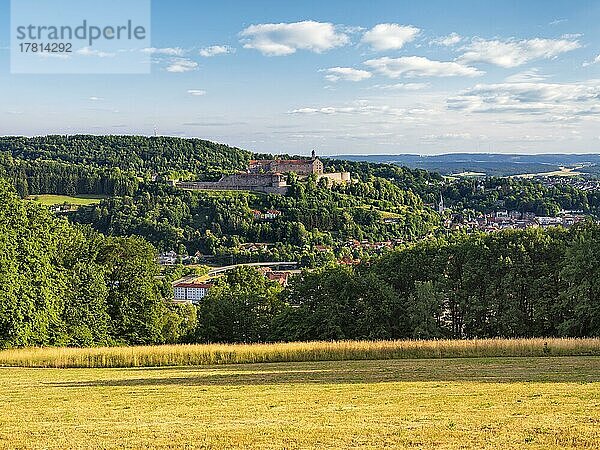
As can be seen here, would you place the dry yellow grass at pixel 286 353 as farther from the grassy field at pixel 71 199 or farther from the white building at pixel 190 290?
the grassy field at pixel 71 199

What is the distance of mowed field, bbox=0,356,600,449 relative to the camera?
36.4ft

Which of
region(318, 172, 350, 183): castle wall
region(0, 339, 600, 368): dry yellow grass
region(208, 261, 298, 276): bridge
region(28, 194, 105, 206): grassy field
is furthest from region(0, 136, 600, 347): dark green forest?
region(318, 172, 350, 183): castle wall

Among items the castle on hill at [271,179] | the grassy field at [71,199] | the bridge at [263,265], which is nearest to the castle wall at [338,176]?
the castle on hill at [271,179]

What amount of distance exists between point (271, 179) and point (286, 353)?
13498 centimetres

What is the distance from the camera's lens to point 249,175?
545 feet

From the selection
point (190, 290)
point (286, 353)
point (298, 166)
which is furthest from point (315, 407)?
point (298, 166)

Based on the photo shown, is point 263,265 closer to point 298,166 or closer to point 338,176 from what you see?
point 338,176

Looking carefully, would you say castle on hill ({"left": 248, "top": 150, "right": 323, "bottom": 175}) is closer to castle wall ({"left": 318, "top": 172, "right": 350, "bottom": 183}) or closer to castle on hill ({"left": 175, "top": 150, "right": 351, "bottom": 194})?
castle on hill ({"left": 175, "top": 150, "right": 351, "bottom": 194})

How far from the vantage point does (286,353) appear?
88.6ft

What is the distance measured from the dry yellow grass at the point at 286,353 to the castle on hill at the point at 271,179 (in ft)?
415

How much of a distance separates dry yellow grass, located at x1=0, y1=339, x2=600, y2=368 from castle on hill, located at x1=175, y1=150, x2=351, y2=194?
A: 415ft

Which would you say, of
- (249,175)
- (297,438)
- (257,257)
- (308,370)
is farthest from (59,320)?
(249,175)

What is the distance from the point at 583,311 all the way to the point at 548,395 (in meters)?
19.7

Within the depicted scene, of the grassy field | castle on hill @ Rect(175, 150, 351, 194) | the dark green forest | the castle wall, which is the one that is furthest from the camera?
the castle wall
